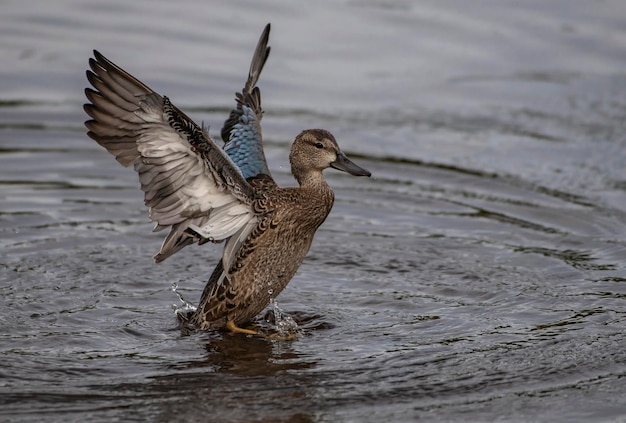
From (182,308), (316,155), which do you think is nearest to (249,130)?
(316,155)

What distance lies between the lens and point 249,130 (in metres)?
7.80

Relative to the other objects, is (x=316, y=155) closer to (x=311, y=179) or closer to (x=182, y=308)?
(x=311, y=179)

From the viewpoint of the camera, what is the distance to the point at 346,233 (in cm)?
882

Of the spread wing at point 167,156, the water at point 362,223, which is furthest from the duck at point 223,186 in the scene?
the water at point 362,223

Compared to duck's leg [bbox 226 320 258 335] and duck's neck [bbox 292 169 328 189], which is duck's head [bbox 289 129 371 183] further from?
duck's leg [bbox 226 320 258 335]

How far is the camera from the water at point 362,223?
19.8 ft

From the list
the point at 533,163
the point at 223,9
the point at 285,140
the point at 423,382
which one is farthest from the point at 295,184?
the point at 223,9

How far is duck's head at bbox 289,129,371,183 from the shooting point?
24.3ft

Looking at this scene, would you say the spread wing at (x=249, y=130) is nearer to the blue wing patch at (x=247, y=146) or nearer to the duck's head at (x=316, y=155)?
the blue wing patch at (x=247, y=146)

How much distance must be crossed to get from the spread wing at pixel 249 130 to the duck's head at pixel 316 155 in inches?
11.0

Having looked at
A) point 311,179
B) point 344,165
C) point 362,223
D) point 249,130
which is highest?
point 249,130

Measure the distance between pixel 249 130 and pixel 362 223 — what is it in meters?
1.64

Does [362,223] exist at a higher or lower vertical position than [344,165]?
lower

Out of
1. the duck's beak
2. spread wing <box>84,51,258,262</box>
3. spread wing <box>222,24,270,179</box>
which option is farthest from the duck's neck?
spread wing <box>84,51,258,262</box>
